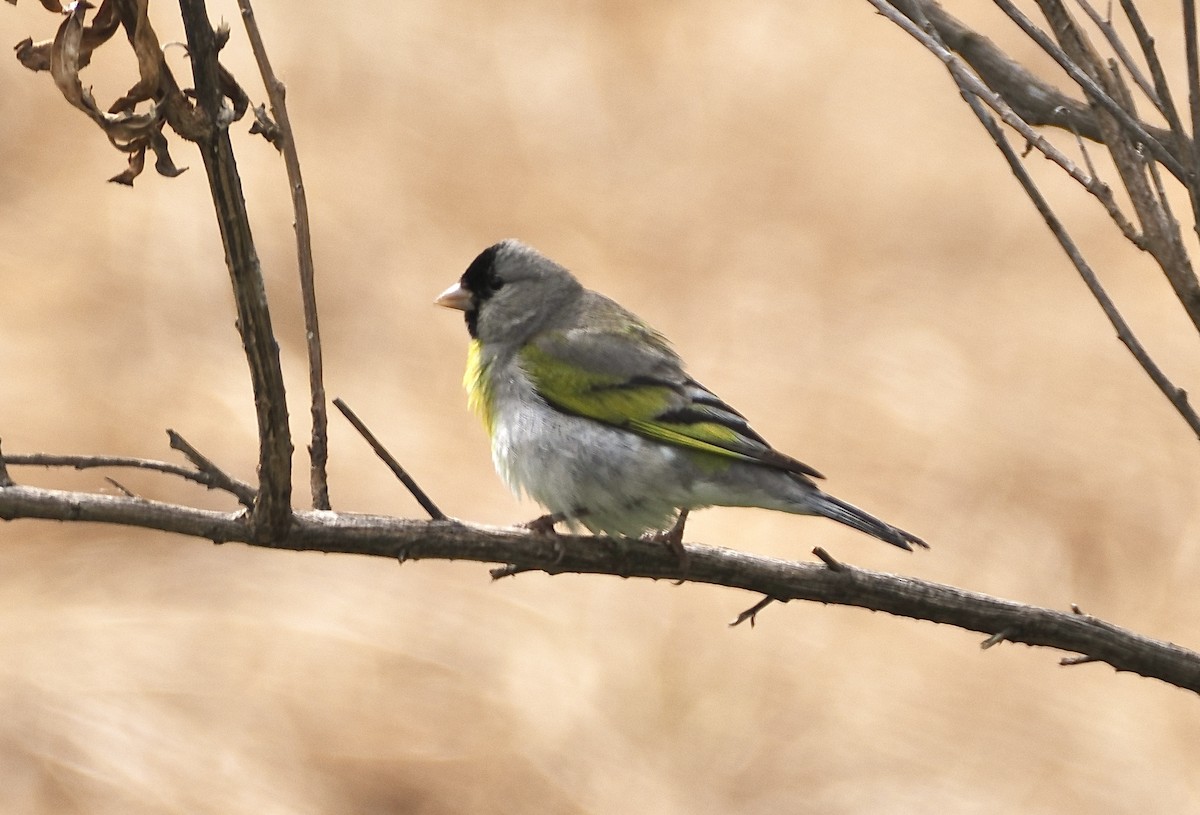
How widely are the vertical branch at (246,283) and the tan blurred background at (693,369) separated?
242 cm

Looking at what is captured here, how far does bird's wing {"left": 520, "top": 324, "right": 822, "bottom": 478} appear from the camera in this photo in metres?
2.19

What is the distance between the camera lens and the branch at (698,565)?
1391 mm

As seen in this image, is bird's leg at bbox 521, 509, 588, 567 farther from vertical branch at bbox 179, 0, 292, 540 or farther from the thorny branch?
vertical branch at bbox 179, 0, 292, 540

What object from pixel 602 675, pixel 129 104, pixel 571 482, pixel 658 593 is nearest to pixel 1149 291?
pixel 658 593

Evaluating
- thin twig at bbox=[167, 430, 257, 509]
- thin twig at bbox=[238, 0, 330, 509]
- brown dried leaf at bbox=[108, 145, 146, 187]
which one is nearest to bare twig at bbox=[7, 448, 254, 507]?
thin twig at bbox=[167, 430, 257, 509]

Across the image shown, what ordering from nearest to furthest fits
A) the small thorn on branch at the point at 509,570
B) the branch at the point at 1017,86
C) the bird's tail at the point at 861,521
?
1. the branch at the point at 1017,86
2. the small thorn on branch at the point at 509,570
3. the bird's tail at the point at 861,521

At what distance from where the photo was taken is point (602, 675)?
3.93 m

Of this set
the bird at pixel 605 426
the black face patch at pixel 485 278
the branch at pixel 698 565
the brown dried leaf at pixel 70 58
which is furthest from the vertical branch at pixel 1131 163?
the black face patch at pixel 485 278

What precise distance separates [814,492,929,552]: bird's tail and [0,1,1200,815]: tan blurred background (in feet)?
5.95

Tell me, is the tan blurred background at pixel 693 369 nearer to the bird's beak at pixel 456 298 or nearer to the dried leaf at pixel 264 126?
the bird's beak at pixel 456 298

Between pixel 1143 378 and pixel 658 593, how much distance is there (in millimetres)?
1843

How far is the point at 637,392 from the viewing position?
230 centimetres

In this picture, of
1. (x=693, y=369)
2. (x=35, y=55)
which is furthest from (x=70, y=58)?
(x=693, y=369)

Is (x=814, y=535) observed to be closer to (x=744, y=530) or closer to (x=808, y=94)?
(x=744, y=530)
